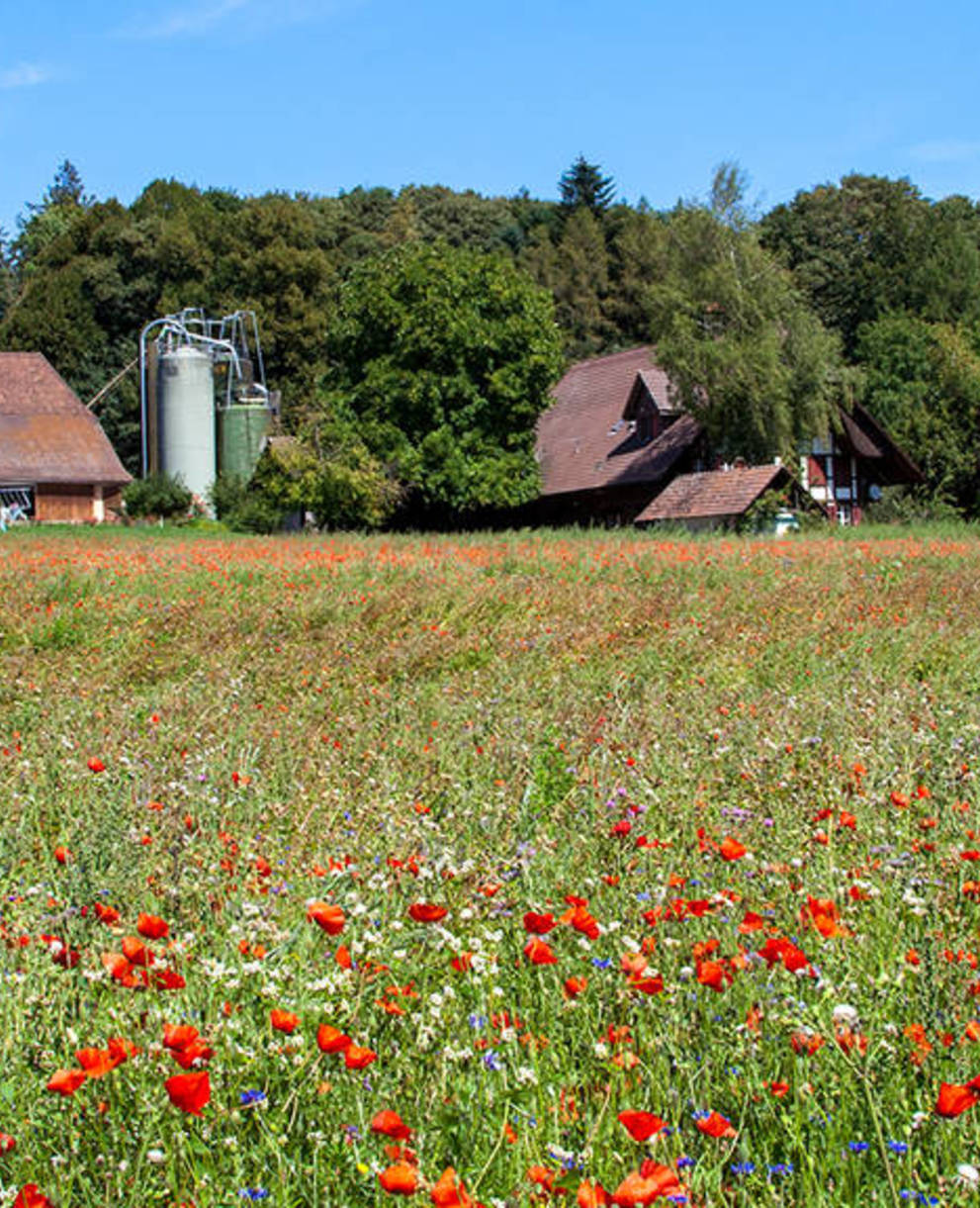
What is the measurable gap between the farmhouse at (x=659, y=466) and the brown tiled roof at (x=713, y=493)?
0.14 ft

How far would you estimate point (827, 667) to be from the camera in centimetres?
931

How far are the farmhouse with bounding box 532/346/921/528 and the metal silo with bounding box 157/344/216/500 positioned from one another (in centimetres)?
1801

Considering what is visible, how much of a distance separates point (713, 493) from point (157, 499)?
23689mm

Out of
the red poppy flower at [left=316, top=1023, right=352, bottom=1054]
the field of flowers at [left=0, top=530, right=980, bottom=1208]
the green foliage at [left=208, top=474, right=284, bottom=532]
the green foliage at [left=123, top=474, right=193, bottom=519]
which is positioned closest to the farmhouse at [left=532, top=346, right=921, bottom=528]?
the green foliage at [left=208, top=474, right=284, bottom=532]

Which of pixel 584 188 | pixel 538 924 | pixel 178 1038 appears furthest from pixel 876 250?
pixel 178 1038

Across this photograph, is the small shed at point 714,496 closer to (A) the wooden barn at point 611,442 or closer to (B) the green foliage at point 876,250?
(A) the wooden barn at point 611,442

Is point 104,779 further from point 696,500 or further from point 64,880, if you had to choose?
point 696,500

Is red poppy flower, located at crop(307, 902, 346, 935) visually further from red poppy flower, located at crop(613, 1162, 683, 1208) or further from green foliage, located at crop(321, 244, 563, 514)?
green foliage, located at crop(321, 244, 563, 514)

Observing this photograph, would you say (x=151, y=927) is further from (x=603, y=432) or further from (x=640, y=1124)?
(x=603, y=432)

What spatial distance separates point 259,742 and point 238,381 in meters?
57.9

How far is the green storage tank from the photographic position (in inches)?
2386

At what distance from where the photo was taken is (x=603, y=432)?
47969 millimetres

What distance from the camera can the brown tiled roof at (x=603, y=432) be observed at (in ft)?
145

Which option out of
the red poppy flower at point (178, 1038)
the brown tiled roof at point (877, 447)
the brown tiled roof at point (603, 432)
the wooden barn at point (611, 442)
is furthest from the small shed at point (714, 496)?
the red poppy flower at point (178, 1038)
